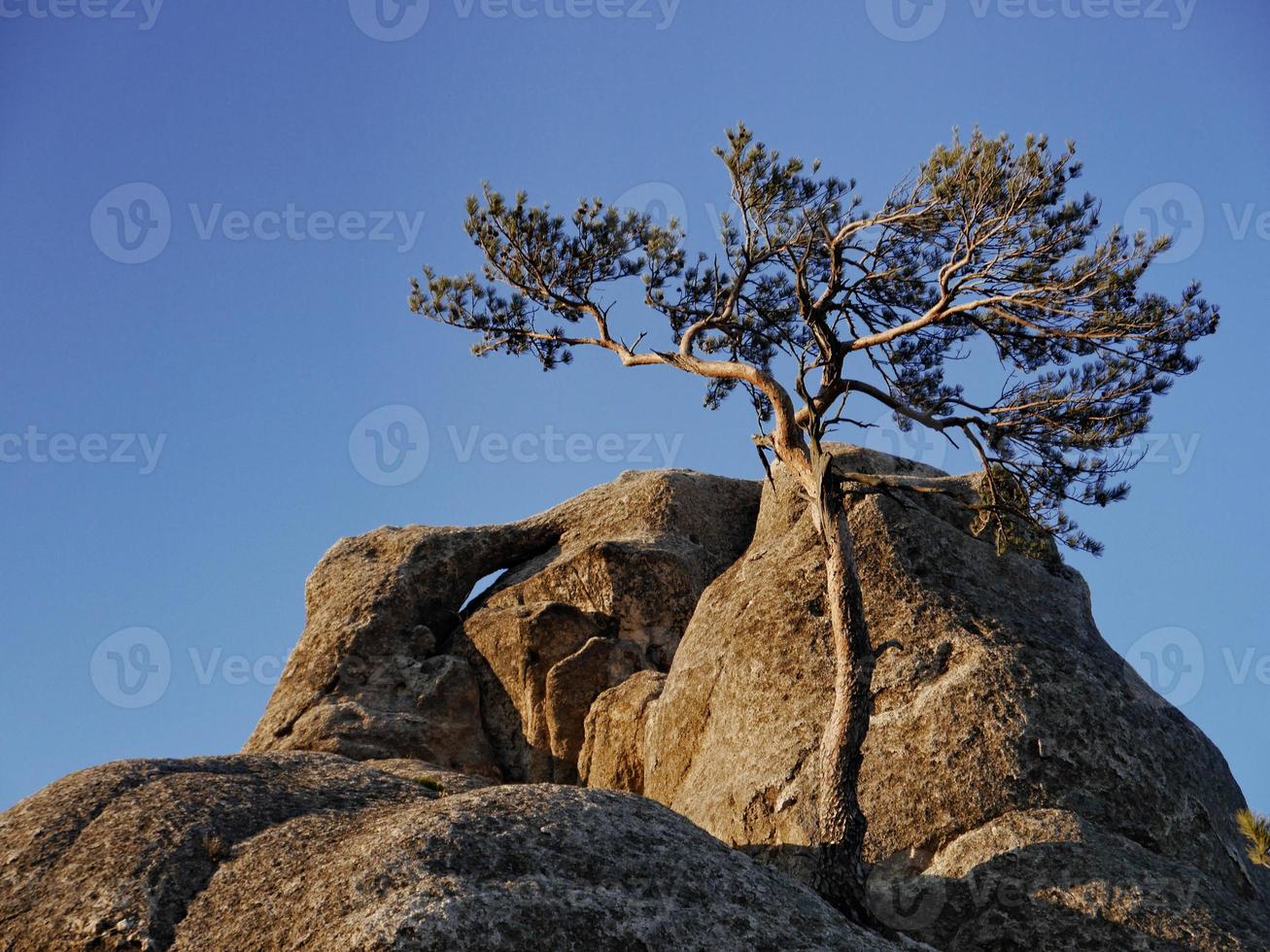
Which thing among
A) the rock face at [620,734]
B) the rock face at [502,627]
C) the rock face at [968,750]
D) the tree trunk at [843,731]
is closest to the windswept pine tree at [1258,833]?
the rock face at [968,750]

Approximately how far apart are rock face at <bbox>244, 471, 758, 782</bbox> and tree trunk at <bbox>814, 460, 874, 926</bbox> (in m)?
8.57

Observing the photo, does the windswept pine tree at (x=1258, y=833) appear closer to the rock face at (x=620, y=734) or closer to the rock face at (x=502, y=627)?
the rock face at (x=620, y=734)

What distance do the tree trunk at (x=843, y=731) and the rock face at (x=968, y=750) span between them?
1080 mm

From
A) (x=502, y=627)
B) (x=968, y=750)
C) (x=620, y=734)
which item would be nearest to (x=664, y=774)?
(x=620, y=734)

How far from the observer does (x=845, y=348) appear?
75.8 feet

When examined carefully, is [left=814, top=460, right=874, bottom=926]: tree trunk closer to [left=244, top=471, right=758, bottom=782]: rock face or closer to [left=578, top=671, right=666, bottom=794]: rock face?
[left=578, top=671, right=666, bottom=794]: rock face

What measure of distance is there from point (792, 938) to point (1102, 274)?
12669 millimetres

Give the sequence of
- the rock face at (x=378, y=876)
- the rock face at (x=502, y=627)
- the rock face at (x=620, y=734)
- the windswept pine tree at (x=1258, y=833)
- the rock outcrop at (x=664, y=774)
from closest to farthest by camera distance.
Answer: the rock face at (x=378, y=876) → the rock outcrop at (x=664, y=774) → the windswept pine tree at (x=1258, y=833) → the rock face at (x=620, y=734) → the rock face at (x=502, y=627)

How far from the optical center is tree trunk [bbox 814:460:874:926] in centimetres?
1822

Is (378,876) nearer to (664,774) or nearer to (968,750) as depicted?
(968,750)

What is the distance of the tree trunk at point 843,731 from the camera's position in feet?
59.8

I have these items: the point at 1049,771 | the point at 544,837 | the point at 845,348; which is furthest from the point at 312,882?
the point at 845,348

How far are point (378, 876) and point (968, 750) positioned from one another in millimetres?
10130

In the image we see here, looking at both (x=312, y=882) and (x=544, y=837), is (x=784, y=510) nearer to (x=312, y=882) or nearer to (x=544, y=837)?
(x=544, y=837)
